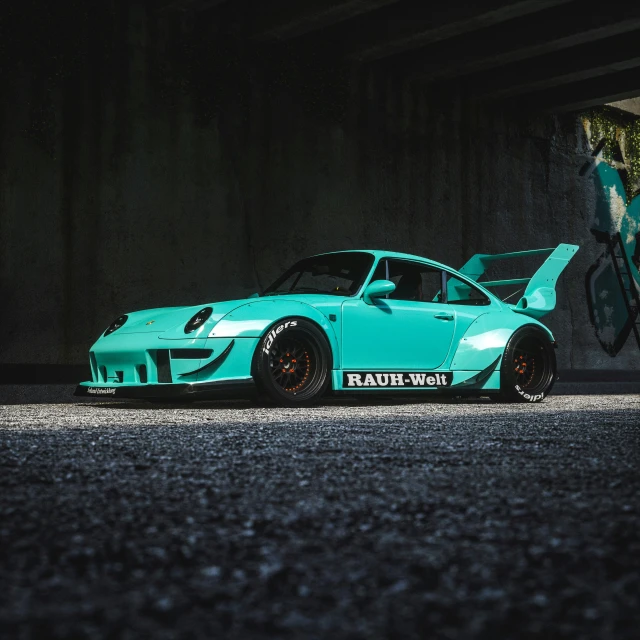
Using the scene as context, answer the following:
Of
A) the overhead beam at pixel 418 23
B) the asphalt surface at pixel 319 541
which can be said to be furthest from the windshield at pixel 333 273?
the overhead beam at pixel 418 23

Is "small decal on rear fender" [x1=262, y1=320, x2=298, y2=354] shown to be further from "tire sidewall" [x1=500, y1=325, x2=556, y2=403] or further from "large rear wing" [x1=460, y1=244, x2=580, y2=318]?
"large rear wing" [x1=460, y1=244, x2=580, y2=318]

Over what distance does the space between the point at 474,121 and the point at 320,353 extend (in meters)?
8.35

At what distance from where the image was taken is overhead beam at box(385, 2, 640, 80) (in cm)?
1033

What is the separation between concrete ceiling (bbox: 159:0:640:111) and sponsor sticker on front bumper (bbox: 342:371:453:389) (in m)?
5.18

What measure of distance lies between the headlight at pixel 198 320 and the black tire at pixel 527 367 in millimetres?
2697

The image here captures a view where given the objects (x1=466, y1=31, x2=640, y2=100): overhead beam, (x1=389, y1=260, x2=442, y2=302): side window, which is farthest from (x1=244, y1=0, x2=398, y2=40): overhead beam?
(x1=389, y1=260, x2=442, y2=302): side window

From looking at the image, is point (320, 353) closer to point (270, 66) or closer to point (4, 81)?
point (4, 81)

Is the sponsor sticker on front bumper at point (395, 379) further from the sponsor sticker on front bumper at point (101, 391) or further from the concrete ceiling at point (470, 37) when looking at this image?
the concrete ceiling at point (470, 37)

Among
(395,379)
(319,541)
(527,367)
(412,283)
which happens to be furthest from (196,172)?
(319,541)

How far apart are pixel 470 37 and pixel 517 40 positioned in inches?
28.8

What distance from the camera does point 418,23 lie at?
10.4m

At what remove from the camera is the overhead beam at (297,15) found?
31.9ft

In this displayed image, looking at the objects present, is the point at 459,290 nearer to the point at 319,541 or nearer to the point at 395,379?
the point at 395,379

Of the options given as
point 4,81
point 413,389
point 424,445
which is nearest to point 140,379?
point 413,389
